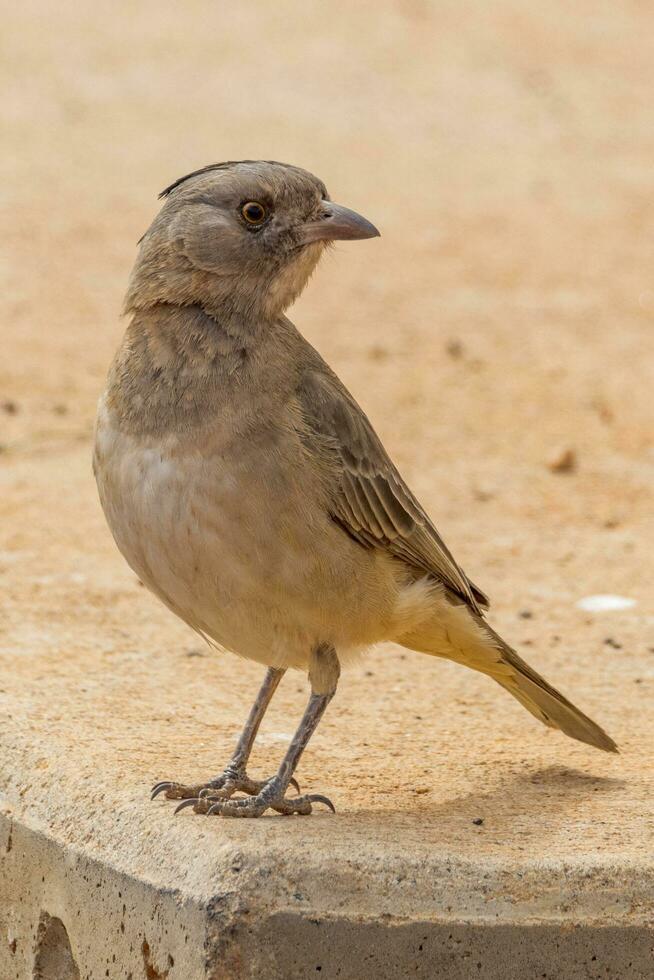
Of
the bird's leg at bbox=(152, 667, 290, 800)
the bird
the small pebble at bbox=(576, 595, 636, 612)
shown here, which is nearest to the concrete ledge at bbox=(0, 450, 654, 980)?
the bird's leg at bbox=(152, 667, 290, 800)

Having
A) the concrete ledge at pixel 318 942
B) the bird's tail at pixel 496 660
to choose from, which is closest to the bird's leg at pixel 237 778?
the concrete ledge at pixel 318 942

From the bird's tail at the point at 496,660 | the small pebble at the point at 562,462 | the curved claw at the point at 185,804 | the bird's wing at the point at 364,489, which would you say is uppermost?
the small pebble at the point at 562,462

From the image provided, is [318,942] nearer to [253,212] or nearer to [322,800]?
[322,800]

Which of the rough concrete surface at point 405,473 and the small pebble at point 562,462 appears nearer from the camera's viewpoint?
the rough concrete surface at point 405,473

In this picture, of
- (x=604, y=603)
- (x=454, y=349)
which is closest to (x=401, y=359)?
(x=454, y=349)

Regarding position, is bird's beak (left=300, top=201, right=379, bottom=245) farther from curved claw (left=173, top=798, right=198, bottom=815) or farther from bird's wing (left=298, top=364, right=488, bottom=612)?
curved claw (left=173, top=798, right=198, bottom=815)

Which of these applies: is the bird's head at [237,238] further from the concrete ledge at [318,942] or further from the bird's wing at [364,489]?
the concrete ledge at [318,942]

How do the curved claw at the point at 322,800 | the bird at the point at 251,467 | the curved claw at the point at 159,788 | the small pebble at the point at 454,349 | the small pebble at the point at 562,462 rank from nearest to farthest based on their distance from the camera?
the bird at the point at 251,467 < the curved claw at the point at 159,788 < the curved claw at the point at 322,800 < the small pebble at the point at 562,462 < the small pebble at the point at 454,349
